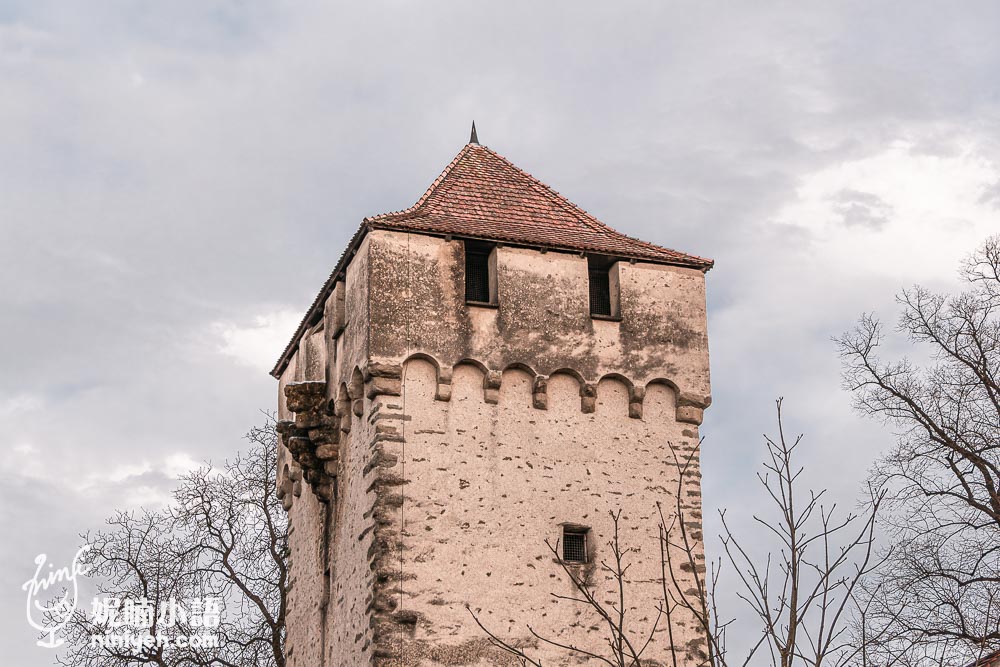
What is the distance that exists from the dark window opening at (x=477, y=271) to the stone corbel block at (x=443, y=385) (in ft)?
3.46

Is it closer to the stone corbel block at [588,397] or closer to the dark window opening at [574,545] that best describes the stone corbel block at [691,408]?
the stone corbel block at [588,397]

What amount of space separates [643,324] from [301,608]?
5.22m

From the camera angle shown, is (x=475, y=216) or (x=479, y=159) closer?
(x=475, y=216)

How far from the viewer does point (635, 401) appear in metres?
15.3

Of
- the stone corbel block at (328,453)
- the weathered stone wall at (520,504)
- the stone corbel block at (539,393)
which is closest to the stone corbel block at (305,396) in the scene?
the stone corbel block at (328,453)

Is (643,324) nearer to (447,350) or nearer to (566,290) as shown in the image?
(566,290)

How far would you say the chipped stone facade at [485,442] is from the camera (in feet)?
46.0

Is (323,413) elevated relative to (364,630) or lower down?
elevated

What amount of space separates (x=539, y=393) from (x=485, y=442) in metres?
0.79

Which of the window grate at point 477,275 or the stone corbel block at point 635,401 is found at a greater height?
the window grate at point 477,275

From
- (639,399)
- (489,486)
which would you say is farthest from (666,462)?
(489,486)

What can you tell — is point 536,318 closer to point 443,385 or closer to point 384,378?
point 443,385

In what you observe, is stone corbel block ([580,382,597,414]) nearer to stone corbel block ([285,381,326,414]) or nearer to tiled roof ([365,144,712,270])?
tiled roof ([365,144,712,270])

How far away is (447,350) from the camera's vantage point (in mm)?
14789
